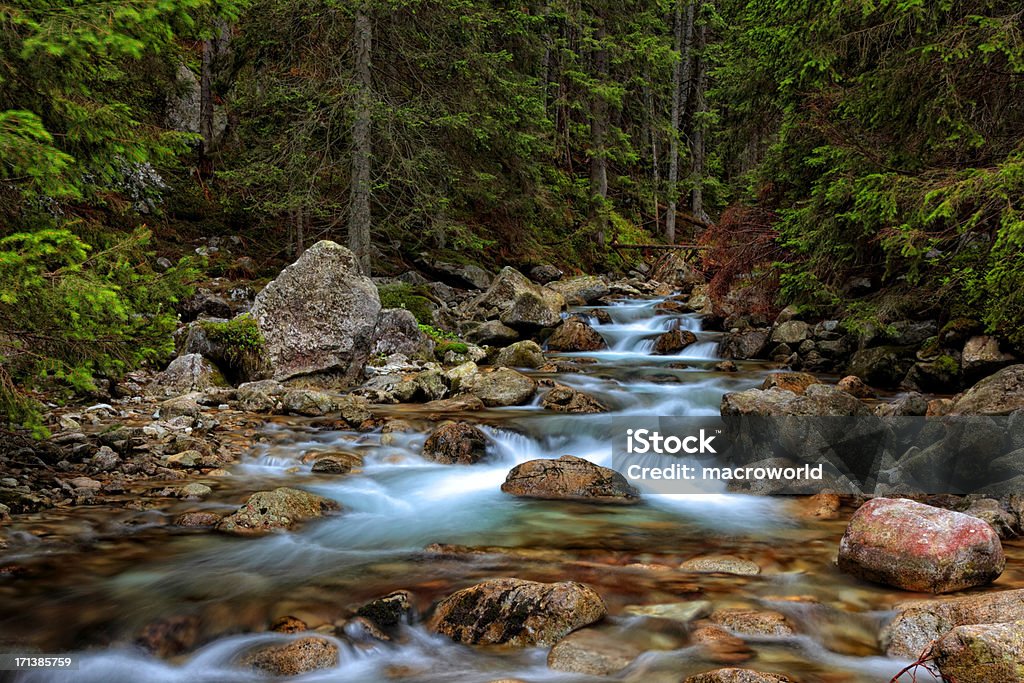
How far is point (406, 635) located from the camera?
13.2 ft

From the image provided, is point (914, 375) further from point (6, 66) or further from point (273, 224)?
point (273, 224)

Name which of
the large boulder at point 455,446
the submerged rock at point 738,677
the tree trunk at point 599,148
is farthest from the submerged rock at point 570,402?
the tree trunk at point 599,148

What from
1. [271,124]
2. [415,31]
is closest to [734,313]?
[415,31]

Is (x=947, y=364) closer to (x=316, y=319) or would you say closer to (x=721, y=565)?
(x=721, y=565)

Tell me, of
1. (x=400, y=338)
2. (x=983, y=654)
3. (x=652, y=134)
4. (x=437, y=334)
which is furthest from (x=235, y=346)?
(x=652, y=134)

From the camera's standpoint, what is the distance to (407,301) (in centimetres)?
1512

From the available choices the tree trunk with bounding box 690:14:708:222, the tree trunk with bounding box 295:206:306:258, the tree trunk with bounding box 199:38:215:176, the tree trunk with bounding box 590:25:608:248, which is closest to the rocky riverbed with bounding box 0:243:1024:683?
the tree trunk with bounding box 295:206:306:258

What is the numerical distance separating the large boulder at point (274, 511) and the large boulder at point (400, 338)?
21.8 ft

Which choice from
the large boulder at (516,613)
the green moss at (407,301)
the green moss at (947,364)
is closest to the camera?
the large boulder at (516,613)

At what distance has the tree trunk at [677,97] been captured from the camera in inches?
1109

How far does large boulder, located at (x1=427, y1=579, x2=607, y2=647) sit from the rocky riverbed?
16 millimetres

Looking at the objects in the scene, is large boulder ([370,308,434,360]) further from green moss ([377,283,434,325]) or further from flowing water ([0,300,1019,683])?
flowing water ([0,300,1019,683])

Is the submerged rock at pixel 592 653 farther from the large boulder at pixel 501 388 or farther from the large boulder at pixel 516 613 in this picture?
the large boulder at pixel 501 388

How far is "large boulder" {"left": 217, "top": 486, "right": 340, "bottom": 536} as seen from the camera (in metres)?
5.42
